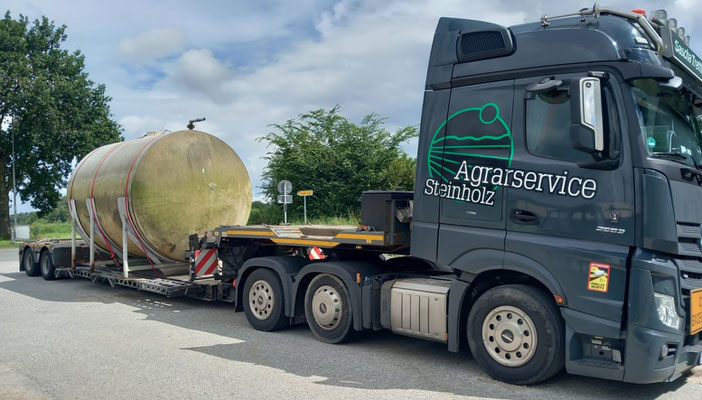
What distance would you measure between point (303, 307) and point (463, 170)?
3.04 m

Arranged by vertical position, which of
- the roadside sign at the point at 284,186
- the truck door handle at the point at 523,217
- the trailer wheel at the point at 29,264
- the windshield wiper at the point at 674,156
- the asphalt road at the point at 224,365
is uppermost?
the roadside sign at the point at 284,186

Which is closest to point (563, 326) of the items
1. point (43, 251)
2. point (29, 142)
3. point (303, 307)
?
point (303, 307)

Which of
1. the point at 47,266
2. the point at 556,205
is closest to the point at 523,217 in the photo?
the point at 556,205

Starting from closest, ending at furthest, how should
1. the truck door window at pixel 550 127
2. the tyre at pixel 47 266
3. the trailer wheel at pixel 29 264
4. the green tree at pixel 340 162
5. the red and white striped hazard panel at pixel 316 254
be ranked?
the truck door window at pixel 550 127 < the red and white striped hazard panel at pixel 316 254 < the tyre at pixel 47 266 < the trailer wheel at pixel 29 264 < the green tree at pixel 340 162

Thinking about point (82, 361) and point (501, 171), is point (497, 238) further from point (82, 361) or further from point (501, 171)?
point (82, 361)

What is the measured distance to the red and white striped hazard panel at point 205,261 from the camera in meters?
9.27

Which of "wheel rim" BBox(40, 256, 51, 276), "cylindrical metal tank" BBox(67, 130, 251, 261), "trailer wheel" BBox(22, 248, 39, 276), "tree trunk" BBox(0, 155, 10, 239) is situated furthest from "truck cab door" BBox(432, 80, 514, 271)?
"tree trunk" BBox(0, 155, 10, 239)

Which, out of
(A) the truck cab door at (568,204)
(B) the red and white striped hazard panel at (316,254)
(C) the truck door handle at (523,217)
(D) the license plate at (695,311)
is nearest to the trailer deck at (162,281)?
(B) the red and white striped hazard panel at (316,254)

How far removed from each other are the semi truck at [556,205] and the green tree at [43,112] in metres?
29.7

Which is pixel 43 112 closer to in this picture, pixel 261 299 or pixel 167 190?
pixel 167 190

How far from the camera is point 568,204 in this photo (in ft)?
16.3

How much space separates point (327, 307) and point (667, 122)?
4076 mm

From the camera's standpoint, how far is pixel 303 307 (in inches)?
296

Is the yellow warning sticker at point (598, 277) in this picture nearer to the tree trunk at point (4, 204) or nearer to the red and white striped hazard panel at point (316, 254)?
the red and white striped hazard panel at point (316, 254)
